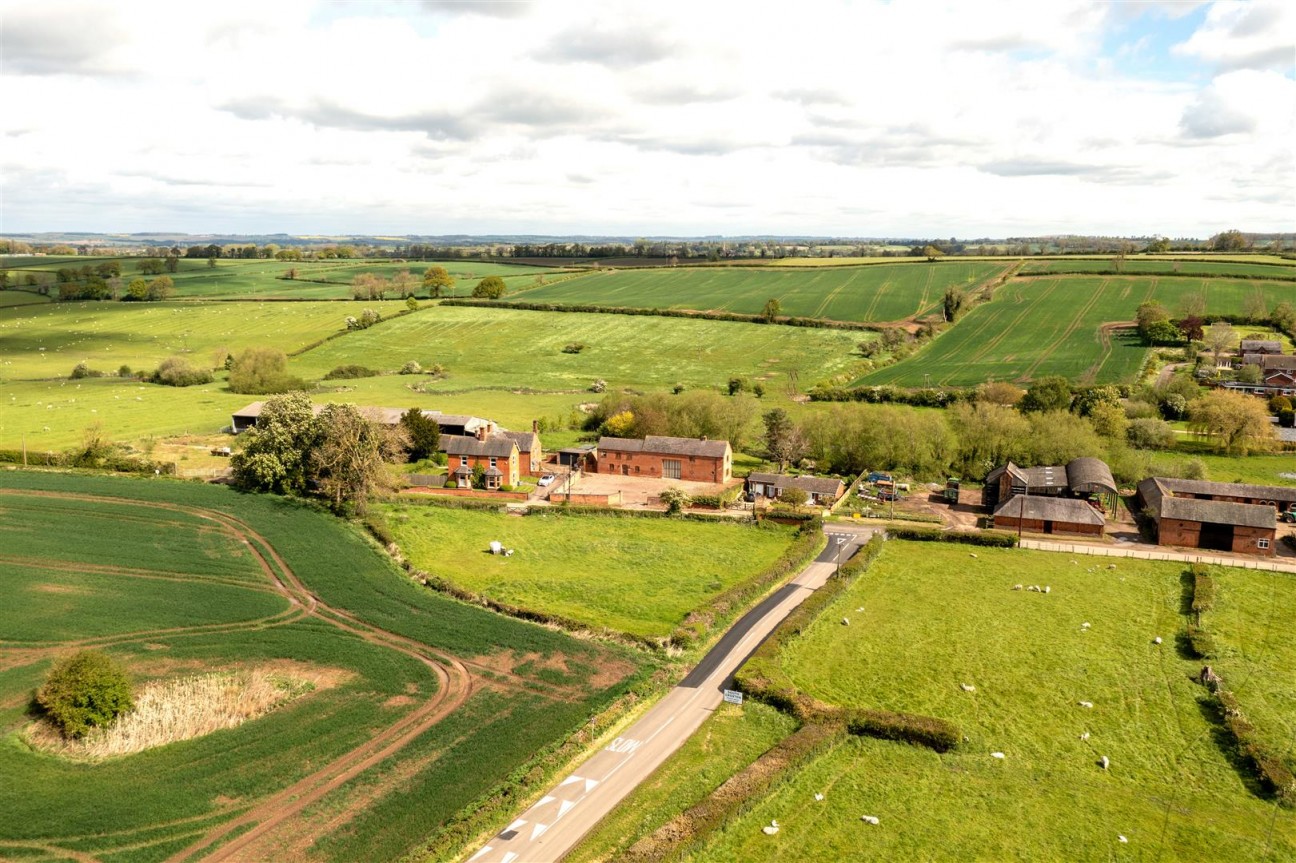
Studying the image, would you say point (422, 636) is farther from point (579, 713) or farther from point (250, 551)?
point (250, 551)

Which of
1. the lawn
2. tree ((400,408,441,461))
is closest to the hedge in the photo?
the lawn

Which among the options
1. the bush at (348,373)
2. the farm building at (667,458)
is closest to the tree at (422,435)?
the farm building at (667,458)

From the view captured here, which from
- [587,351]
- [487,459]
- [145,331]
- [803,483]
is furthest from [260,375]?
[803,483]

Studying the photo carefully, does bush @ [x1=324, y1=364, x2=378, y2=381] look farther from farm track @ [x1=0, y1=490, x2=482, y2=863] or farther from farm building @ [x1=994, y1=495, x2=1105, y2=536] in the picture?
farm building @ [x1=994, y1=495, x2=1105, y2=536]

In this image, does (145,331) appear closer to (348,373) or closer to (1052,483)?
(348,373)

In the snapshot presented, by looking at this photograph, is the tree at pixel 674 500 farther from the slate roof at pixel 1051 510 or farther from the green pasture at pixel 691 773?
the green pasture at pixel 691 773

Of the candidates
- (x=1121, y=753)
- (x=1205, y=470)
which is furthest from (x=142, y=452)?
(x=1205, y=470)
